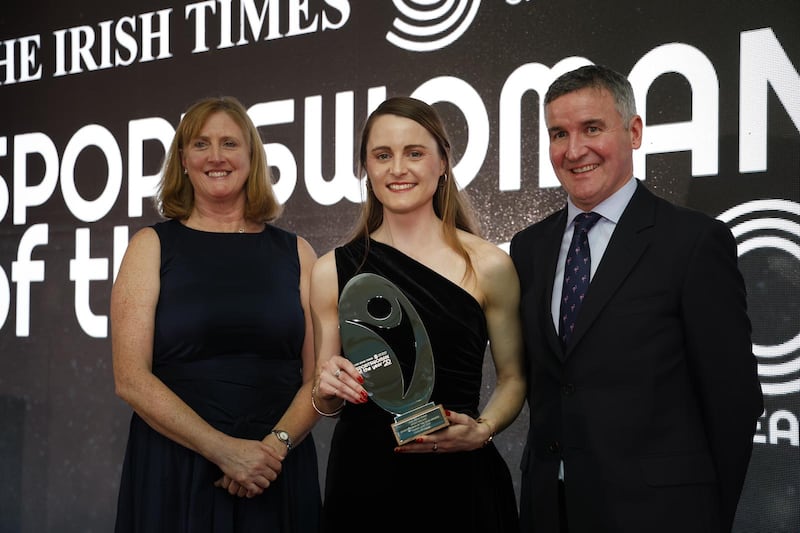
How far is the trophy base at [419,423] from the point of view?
69.3 inches

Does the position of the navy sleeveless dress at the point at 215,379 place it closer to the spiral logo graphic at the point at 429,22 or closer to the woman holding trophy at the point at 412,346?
the woman holding trophy at the point at 412,346

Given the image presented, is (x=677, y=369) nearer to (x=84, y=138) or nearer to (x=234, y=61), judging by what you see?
(x=234, y=61)

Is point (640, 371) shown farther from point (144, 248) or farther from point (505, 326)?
point (144, 248)

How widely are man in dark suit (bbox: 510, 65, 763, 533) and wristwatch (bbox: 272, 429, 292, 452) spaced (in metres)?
0.67

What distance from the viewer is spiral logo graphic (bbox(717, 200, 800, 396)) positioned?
270 centimetres

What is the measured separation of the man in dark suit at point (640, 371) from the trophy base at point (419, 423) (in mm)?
254

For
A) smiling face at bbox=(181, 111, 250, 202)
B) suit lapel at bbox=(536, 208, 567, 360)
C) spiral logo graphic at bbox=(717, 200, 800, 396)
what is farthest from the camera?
A: spiral logo graphic at bbox=(717, 200, 800, 396)

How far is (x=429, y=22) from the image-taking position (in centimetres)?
341

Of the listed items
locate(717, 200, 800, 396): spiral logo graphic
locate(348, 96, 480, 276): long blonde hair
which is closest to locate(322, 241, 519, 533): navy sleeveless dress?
locate(348, 96, 480, 276): long blonde hair

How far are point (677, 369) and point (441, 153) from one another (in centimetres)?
73

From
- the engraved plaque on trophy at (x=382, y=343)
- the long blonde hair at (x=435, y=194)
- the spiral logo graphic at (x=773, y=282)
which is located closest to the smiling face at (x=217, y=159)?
the long blonde hair at (x=435, y=194)

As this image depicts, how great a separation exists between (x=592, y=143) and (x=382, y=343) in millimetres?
636

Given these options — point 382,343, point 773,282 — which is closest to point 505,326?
point 382,343

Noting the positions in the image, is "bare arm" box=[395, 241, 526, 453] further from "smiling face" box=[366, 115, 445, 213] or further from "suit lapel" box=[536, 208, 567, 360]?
"smiling face" box=[366, 115, 445, 213]
